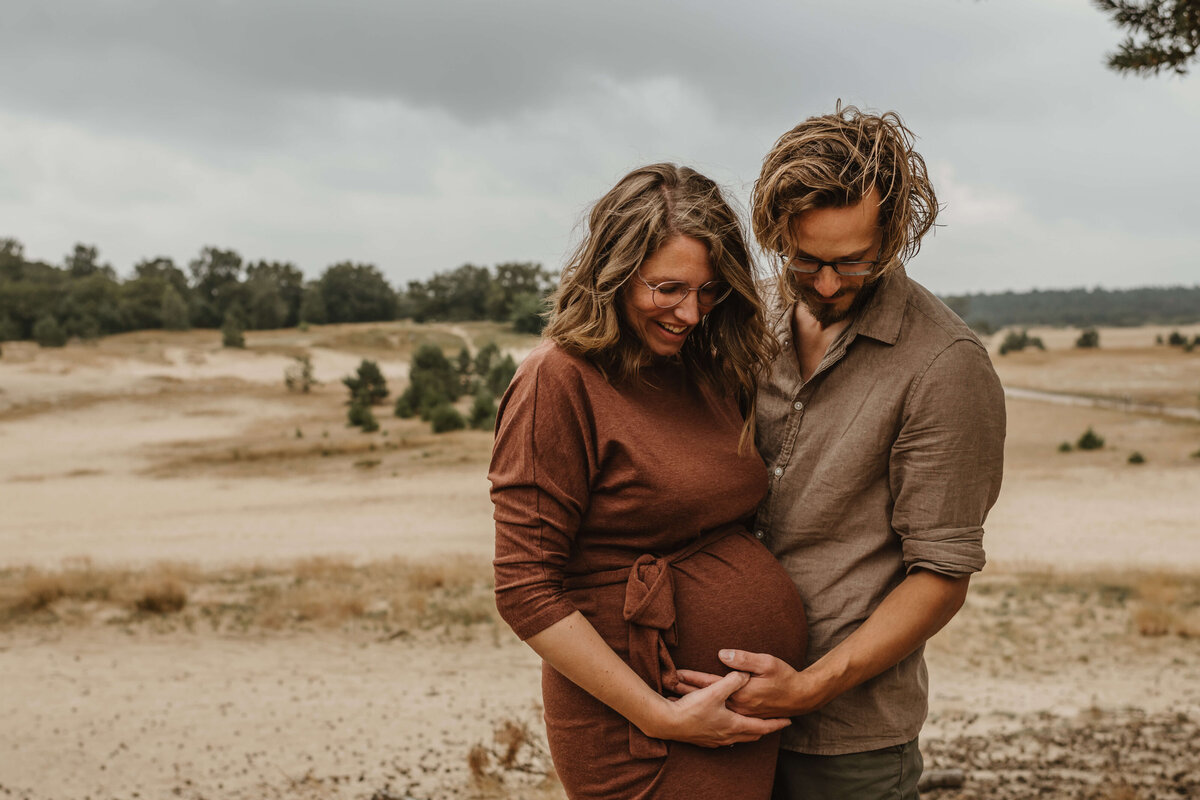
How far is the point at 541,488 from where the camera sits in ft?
5.78

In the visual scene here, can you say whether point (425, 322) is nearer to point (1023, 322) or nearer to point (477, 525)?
point (477, 525)

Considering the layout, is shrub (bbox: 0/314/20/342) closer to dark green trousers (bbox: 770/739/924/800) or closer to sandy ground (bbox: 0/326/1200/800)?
sandy ground (bbox: 0/326/1200/800)

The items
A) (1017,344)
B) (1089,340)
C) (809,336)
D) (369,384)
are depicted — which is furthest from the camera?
(1017,344)

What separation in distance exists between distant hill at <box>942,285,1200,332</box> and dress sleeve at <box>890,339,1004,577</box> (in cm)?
12147

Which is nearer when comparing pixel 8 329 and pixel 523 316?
pixel 8 329

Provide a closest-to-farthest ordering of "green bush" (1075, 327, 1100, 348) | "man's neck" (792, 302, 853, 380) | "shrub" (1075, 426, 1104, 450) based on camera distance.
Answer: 1. "man's neck" (792, 302, 853, 380)
2. "shrub" (1075, 426, 1104, 450)
3. "green bush" (1075, 327, 1100, 348)

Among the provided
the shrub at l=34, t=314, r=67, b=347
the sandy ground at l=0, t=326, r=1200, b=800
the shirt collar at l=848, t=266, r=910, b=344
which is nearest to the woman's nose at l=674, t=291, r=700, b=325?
the shirt collar at l=848, t=266, r=910, b=344

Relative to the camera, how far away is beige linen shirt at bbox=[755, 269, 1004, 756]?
1854 millimetres

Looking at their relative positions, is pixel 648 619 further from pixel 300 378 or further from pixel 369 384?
pixel 300 378

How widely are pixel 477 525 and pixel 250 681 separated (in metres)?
9.50

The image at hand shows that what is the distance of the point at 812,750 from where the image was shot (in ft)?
6.75

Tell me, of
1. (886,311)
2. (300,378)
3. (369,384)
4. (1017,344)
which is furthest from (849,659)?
(1017,344)

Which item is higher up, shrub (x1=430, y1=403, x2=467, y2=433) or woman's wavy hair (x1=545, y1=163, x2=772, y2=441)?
woman's wavy hair (x1=545, y1=163, x2=772, y2=441)

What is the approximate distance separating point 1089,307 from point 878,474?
18891 centimetres
